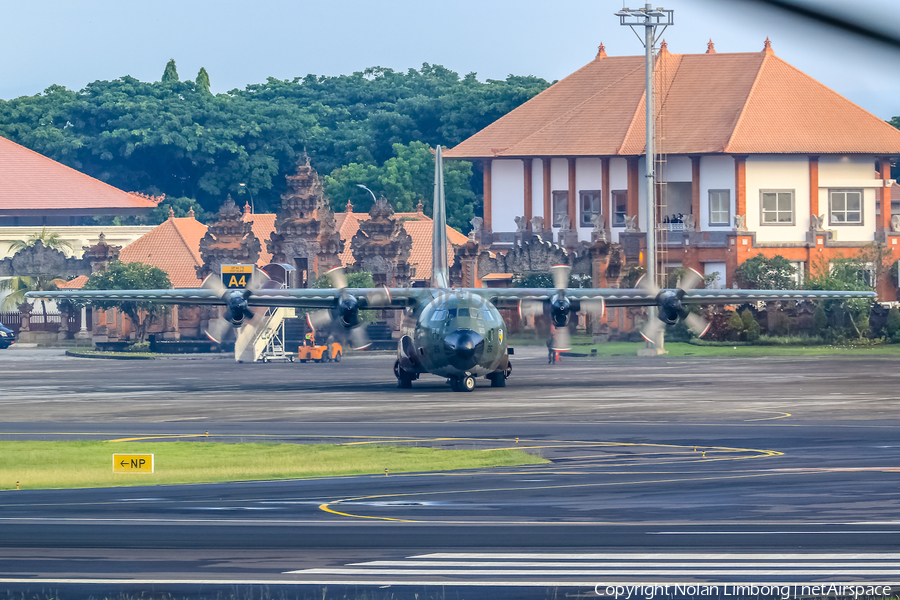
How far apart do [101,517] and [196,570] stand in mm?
4695

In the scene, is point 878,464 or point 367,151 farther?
point 367,151

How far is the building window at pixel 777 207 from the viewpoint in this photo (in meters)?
78.8

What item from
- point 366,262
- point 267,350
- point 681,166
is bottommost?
point 267,350

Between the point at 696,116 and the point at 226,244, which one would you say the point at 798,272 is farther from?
the point at 226,244

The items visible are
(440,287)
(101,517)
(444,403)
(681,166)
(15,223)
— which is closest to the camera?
(101,517)

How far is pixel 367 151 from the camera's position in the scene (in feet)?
376

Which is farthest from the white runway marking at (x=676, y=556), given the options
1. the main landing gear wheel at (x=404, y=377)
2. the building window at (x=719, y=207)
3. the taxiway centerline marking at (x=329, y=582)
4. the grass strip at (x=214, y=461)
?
the building window at (x=719, y=207)

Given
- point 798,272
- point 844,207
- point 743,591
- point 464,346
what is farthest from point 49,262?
point 743,591

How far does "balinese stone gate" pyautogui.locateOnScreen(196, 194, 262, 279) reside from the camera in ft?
275

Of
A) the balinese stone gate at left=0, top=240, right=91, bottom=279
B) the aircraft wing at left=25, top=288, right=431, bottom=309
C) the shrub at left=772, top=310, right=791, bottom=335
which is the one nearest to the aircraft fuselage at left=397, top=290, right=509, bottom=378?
the aircraft wing at left=25, top=288, right=431, bottom=309

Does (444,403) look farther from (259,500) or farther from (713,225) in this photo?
(713,225)

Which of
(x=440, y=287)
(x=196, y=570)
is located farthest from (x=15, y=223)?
(x=196, y=570)

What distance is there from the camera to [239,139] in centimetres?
11181

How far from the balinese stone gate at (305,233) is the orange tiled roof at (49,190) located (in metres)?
18.0
